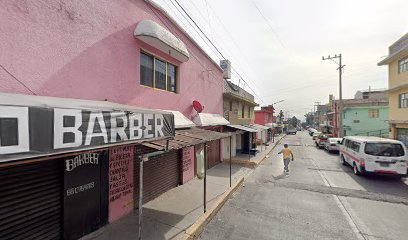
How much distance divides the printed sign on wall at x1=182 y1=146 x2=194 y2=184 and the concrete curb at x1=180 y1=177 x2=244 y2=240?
218 centimetres

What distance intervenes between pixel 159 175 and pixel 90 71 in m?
4.49

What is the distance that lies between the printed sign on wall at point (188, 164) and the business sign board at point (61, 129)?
5.72m

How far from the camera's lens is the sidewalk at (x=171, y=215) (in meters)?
5.46

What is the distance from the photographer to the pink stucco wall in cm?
379

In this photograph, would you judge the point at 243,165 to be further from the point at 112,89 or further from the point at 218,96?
the point at 112,89

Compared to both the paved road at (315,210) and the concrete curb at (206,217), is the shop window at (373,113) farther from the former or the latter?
the concrete curb at (206,217)

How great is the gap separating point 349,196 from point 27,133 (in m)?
10.5

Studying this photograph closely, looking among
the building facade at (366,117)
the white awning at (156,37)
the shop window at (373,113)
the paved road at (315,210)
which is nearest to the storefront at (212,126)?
the paved road at (315,210)

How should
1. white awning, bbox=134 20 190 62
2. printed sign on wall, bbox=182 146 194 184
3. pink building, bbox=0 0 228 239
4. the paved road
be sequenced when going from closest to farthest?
pink building, bbox=0 0 228 239 < the paved road < white awning, bbox=134 20 190 62 < printed sign on wall, bbox=182 146 194 184

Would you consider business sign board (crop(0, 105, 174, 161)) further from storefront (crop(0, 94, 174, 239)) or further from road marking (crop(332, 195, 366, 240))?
road marking (crop(332, 195, 366, 240))

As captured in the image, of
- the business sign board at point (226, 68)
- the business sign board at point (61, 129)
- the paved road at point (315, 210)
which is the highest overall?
the business sign board at point (226, 68)

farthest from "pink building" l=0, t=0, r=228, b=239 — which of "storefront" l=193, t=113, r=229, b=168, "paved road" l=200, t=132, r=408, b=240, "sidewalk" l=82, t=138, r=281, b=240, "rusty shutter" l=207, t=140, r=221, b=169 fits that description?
"rusty shutter" l=207, t=140, r=221, b=169

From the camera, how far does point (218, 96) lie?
14.9m

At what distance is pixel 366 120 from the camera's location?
3647 centimetres
